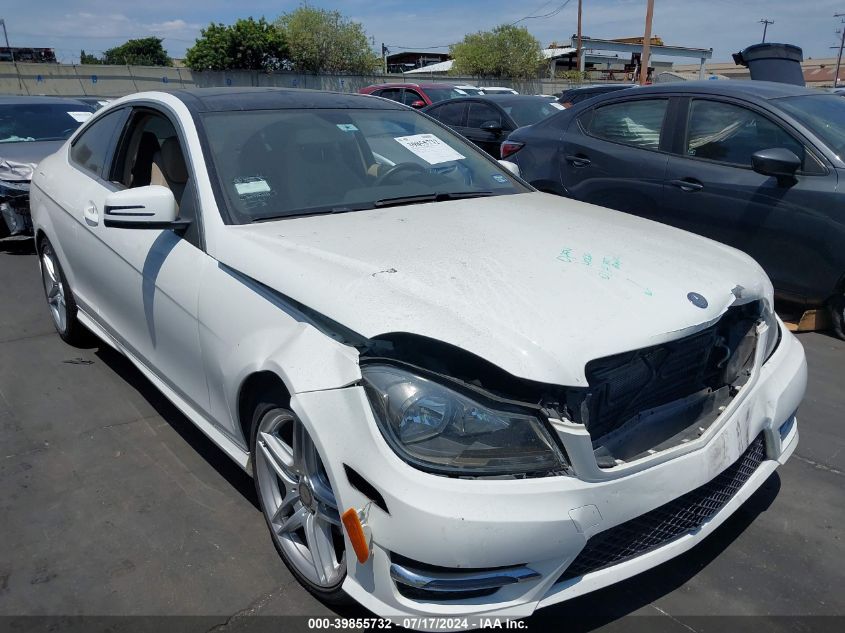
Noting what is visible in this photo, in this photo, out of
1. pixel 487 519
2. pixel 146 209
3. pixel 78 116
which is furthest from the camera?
pixel 78 116

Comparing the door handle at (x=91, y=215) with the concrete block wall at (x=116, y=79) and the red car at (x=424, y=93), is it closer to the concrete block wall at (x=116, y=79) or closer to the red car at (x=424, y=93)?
the red car at (x=424, y=93)

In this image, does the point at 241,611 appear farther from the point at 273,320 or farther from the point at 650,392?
the point at 650,392

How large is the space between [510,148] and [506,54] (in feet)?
141

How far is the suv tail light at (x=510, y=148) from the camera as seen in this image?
21.3ft

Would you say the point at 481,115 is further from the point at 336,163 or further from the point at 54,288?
the point at 336,163

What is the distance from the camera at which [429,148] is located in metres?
3.65

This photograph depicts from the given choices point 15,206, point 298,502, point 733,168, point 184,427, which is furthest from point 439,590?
point 15,206

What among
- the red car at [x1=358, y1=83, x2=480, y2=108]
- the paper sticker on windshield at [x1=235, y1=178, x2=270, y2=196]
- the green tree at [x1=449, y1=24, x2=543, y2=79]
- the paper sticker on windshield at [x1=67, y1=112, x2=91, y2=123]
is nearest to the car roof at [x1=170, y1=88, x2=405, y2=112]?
the paper sticker on windshield at [x1=235, y1=178, x2=270, y2=196]

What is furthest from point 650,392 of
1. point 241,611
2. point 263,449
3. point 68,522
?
point 68,522

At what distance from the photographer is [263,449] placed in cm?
246

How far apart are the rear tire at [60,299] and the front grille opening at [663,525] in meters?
3.61

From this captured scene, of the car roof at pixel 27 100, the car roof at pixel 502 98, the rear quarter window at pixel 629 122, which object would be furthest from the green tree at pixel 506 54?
the rear quarter window at pixel 629 122

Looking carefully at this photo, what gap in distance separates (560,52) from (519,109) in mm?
46657

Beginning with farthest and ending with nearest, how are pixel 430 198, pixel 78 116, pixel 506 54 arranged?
pixel 506 54
pixel 78 116
pixel 430 198
